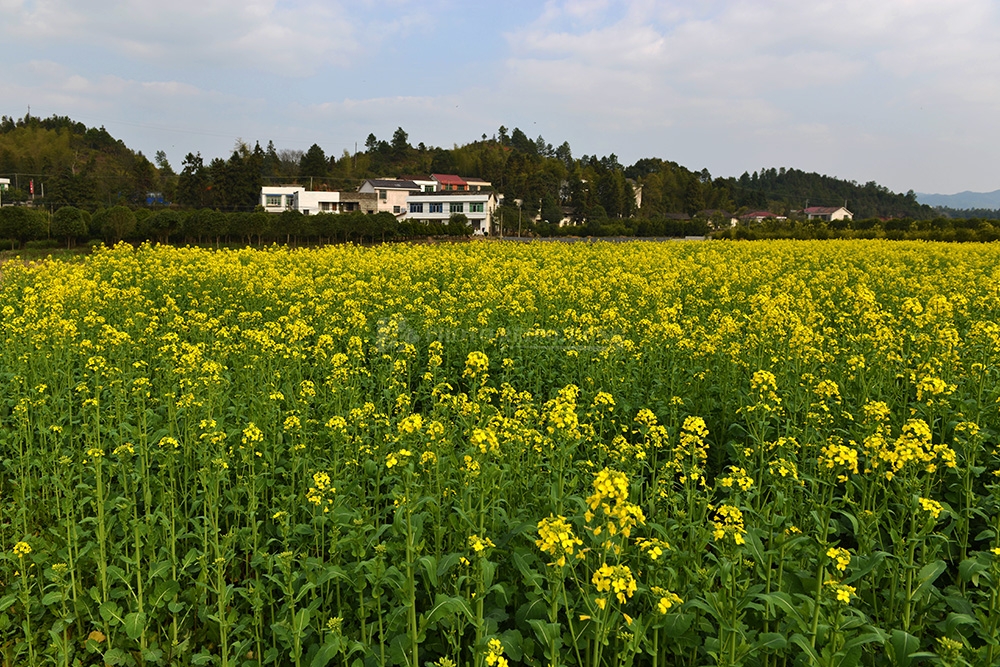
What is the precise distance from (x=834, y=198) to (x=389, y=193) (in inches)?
5529

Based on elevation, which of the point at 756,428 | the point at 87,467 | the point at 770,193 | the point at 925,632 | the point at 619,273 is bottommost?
the point at 925,632

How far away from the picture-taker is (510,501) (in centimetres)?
477

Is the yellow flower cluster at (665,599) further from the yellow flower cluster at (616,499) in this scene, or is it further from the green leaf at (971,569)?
the green leaf at (971,569)

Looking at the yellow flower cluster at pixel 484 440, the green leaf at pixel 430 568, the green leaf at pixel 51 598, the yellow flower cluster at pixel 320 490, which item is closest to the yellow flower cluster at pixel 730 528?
the yellow flower cluster at pixel 484 440

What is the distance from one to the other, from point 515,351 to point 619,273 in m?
7.16

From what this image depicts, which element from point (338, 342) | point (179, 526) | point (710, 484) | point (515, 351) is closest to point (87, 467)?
point (179, 526)

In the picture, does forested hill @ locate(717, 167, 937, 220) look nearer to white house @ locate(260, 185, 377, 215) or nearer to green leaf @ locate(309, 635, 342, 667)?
white house @ locate(260, 185, 377, 215)

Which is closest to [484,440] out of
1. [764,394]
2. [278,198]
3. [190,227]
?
[764,394]

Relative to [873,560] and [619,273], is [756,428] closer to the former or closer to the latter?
[873,560]

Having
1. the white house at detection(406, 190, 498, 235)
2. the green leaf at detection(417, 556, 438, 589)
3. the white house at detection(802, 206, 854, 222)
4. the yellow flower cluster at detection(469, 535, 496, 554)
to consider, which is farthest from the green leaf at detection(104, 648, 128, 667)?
the white house at detection(802, 206, 854, 222)

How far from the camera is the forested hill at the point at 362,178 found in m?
88.7

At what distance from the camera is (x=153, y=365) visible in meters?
8.00

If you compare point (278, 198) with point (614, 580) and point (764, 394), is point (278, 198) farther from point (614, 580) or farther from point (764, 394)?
point (614, 580)

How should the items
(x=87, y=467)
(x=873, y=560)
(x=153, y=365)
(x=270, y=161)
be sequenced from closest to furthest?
(x=873, y=560) < (x=87, y=467) < (x=153, y=365) < (x=270, y=161)
